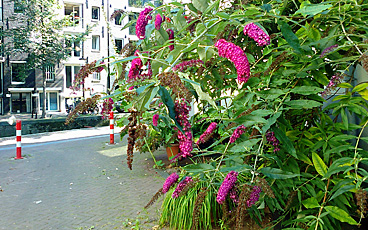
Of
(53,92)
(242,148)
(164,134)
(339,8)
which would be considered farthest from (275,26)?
(53,92)

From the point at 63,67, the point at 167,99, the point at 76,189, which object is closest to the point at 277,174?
the point at 167,99

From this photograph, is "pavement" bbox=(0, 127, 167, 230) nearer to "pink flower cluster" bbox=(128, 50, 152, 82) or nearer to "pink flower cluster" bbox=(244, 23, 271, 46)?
"pink flower cluster" bbox=(128, 50, 152, 82)

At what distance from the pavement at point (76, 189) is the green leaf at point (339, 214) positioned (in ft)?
8.47

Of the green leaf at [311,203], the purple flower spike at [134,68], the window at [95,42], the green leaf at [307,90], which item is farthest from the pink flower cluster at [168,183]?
the window at [95,42]

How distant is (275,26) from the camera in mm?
2959

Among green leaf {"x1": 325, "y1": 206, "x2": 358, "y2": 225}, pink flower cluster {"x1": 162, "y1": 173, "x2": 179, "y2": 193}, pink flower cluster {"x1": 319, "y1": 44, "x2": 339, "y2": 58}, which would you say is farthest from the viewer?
pink flower cluster {"x1": 162, "y1": 173, "x2": 179, "y2": 193}

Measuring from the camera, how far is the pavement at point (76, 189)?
15.8 ft

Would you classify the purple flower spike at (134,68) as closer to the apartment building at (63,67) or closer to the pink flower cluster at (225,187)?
the pink flower cluster at (225,187)

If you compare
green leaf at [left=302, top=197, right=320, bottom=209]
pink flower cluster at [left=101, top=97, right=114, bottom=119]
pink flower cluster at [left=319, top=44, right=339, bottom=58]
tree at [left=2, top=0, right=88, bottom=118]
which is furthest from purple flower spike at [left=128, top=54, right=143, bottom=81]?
tree at [left=2, top=0, right=88, bottom=118]

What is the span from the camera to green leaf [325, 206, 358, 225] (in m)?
2.22

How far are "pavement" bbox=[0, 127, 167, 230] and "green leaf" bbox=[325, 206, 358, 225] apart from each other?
2582 millimetres

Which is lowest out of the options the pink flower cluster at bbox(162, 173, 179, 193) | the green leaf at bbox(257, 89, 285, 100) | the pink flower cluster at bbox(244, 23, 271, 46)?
the pink flower cluster at bbox(162, 173, 179, 193)

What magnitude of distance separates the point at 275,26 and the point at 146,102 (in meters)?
1.80

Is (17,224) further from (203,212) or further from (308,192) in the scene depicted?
(308,192)
